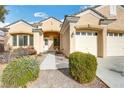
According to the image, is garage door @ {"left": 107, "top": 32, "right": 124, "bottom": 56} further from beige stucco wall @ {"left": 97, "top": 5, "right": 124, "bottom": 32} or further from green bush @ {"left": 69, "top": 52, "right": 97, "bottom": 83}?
green bush @ {"left": 69, "top": 52, "right": 97, "bottom": 83}

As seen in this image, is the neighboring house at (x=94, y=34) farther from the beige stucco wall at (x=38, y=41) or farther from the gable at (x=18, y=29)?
the gable at (x=18, y=29)

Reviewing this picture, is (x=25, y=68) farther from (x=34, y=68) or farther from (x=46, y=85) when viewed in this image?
(x=46, y=85)

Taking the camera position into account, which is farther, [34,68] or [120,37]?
[120,37]

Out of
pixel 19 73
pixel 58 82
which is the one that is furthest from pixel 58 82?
pixel 19 73

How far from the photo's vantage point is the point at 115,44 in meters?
13.1

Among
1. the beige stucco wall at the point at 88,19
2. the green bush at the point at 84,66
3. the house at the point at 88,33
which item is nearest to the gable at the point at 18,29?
the house at the point at 88,33

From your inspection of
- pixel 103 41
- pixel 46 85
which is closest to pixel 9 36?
pixel 103 41

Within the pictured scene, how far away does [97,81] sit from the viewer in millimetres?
7113

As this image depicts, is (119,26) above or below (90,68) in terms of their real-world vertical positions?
above

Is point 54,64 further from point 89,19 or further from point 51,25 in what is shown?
point 51,25

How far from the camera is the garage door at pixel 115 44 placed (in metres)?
12.6

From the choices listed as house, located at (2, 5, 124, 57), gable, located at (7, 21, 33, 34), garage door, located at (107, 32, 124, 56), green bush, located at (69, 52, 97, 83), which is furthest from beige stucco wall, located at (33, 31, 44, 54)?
green bush, located at (69, 52, 97, 83)
